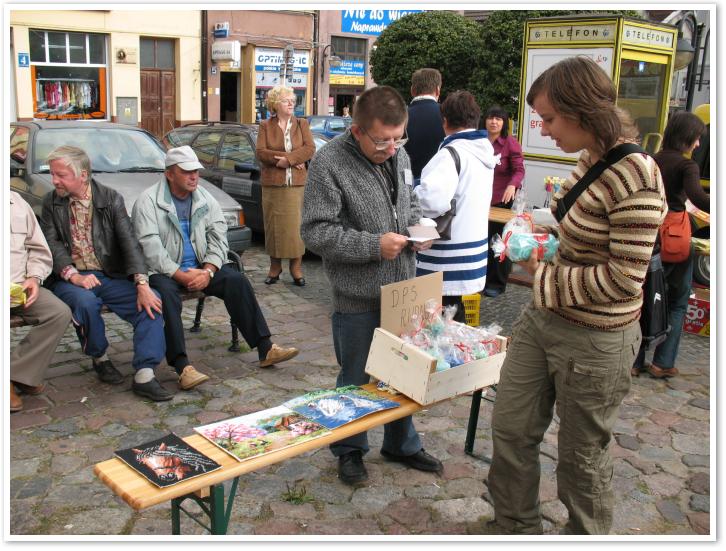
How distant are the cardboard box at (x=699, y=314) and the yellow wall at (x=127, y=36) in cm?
1876

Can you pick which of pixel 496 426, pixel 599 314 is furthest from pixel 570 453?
pixel 599 314

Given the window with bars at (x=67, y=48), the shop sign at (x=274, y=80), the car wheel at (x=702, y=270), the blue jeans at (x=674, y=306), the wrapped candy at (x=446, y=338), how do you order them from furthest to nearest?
the shop sign at (x=274, y=80) < the window with bars at (x=67, y=48) < the car wheel at (x=702, y=270) < the blue jeans at (x=674, y=306) < the wrapped candy at (x=446, y=338)

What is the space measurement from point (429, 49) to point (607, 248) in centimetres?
1610

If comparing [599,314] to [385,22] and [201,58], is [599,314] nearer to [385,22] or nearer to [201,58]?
[201,58]

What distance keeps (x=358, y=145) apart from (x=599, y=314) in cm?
131

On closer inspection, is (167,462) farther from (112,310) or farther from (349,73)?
(349,73)

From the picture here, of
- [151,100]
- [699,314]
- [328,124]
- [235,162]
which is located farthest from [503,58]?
[151,100]

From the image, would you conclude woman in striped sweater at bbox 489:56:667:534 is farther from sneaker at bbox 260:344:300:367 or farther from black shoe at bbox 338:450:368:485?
sneaker at bbox 260:344:300:367

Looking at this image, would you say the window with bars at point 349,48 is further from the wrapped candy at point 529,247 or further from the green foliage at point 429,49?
the wrapped candy at point 529,247

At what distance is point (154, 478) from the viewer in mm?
2516

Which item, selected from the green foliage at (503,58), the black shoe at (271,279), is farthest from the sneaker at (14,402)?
the green foliage at (503,58)

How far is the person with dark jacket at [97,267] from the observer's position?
4.66m

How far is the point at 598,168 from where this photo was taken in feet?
8.56

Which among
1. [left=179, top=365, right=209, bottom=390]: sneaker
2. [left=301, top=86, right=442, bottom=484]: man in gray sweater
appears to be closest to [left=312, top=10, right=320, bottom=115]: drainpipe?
[left=179, top=365, right=209, bottom=390]: sneaker
